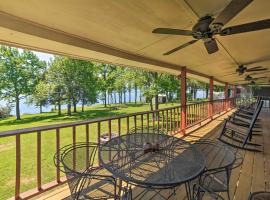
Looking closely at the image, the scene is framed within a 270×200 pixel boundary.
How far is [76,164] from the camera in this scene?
6.65 feet

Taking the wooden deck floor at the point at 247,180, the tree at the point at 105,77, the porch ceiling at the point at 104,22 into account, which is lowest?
the wooden deck floor at the point at 247,180

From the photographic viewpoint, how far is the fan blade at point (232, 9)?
179 centimetres

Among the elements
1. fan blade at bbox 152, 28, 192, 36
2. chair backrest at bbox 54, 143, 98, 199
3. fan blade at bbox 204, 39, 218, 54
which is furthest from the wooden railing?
fan blade at bbox 204, 39, 218, 54

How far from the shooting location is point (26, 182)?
607 centimetres

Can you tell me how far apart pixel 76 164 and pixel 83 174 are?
436mm

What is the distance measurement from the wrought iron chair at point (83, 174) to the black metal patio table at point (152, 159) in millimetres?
178

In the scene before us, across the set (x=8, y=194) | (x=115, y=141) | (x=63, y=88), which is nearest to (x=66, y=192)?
(x=115, y=141)

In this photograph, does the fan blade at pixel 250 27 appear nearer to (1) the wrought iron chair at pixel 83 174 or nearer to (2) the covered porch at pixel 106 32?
(2) the covered porch at pixel 106 32

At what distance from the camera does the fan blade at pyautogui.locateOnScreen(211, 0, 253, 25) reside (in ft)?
5.86

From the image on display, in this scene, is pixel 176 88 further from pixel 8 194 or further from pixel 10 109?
pixel 10 109

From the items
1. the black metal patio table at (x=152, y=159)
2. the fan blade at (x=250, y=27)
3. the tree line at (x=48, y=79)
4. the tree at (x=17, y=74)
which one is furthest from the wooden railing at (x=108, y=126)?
the tree at (x=17, y=74)

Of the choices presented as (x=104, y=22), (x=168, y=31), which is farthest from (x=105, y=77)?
(x=168, y=31)

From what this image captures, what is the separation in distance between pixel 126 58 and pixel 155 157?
2.72 m

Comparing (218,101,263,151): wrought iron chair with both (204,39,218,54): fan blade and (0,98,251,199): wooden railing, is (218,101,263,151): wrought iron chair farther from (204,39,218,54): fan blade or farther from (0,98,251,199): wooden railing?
(204,39,218,54): fan blade
